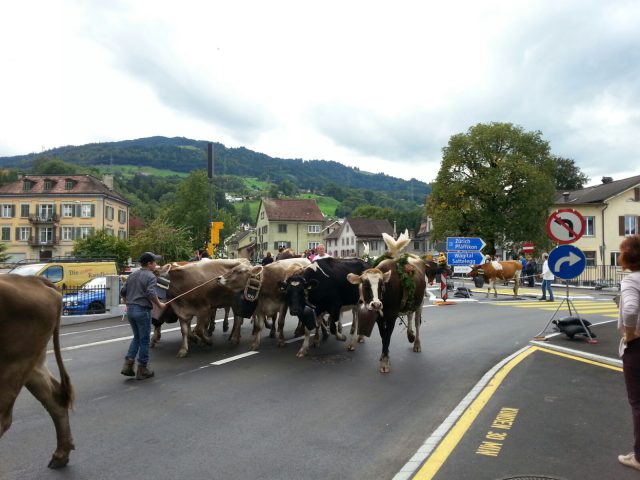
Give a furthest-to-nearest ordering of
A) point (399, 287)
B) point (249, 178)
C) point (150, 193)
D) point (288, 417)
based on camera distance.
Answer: point (249, 178), point (150, 193), point (399, 287), point (288, 417)

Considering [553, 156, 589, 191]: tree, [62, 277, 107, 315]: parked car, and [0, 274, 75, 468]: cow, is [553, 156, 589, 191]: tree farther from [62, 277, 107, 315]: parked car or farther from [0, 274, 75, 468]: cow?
[0, 274, 75, 468]: cow

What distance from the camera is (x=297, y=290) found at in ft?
31.2

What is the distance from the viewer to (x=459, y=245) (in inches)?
838

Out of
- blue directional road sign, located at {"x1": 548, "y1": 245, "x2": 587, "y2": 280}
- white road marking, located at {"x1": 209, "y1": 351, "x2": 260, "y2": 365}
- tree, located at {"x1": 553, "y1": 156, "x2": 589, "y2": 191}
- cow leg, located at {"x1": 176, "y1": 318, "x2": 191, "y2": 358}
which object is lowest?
white road marking, located at {"x1": 209, "y1": 351, "x2": 260, "y2": 365}

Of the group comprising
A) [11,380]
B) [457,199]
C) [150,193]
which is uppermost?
[150,193]

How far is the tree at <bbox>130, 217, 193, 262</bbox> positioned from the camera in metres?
37.9

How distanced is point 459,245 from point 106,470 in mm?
18807

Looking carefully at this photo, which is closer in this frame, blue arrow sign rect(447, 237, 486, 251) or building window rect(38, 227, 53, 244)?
blue arrow sign rect(447, 237, 486, 251)

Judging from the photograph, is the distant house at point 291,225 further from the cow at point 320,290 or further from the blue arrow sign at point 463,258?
the cow at point 320,290

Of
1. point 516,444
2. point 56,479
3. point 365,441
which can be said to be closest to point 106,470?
point 56,479

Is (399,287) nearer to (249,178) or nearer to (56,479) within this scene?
(56,479)

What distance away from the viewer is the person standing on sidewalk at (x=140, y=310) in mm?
7414

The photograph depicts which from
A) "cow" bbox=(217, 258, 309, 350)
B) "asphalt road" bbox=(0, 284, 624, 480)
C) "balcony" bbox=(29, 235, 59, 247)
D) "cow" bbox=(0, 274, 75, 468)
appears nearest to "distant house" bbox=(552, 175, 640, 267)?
"asphalt road" bbox=(0, 284, 624, 480)

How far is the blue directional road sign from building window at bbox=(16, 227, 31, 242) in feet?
244
